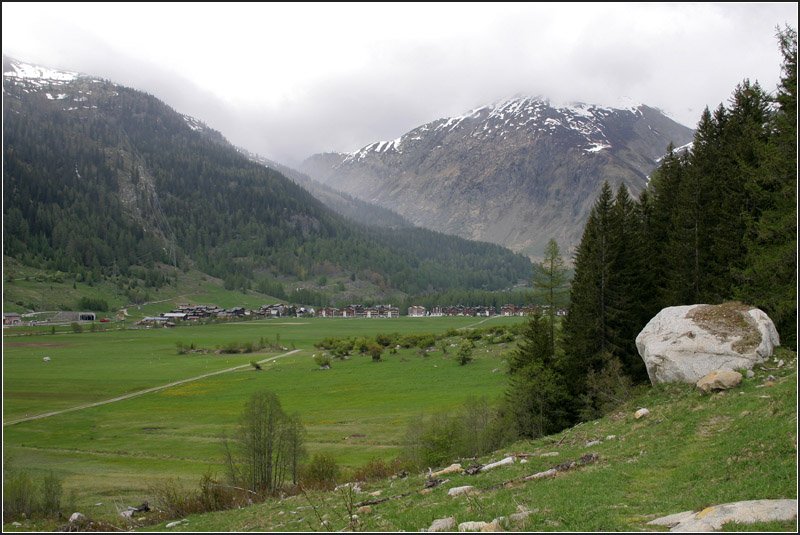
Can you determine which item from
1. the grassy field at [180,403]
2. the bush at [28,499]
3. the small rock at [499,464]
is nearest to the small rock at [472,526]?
the small rock at [499,464]

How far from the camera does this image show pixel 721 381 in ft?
70.5

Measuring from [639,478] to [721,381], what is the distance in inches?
356

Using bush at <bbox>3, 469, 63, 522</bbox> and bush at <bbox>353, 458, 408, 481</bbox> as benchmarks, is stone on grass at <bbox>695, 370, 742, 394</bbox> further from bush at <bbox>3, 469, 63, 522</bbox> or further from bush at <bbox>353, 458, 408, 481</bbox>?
bush at <bbox>3, 469, 63, 522</bbox>

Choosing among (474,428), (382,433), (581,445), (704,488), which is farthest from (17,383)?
(704,488)

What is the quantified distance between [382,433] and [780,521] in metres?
47.8

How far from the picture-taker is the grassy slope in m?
12.5

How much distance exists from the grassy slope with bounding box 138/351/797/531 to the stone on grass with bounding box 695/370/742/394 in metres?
0.42

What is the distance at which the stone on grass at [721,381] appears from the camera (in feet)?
70.1

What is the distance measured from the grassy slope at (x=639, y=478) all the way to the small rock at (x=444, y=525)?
48cm

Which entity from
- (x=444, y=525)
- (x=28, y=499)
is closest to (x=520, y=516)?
(x=444, y=525)

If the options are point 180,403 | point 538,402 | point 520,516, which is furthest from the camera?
point 180,403

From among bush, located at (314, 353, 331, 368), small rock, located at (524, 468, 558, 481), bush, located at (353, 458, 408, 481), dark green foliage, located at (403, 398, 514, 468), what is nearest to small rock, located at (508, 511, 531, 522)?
small rock, located at (524, 468, 558, 481)

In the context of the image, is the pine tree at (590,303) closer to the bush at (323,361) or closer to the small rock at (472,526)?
the small rock at (472,526)

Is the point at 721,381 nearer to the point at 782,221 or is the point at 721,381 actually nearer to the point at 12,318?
the point at 782,221
